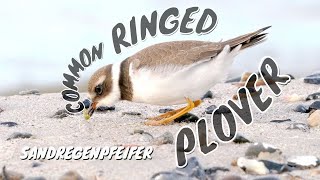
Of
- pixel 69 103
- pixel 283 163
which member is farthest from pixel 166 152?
pixel 69 103

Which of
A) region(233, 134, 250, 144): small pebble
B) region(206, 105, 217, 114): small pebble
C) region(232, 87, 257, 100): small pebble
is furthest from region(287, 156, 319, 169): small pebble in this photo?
region(232, 87, 257, 100): small pebble

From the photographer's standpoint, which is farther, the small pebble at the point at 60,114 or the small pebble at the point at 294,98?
the small pebble at the point at 294,98

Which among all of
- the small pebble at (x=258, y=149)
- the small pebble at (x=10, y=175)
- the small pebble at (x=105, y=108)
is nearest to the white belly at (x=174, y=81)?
the small pebble at (x=105, y=108)

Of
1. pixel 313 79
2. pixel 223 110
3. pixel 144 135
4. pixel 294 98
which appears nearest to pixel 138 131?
pixel 144 135

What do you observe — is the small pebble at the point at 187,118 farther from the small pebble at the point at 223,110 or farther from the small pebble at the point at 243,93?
the small pebble at the point at 243,93

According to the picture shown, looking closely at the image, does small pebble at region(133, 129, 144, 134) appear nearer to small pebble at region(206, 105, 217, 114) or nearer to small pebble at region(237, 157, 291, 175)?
small pebble at region(206, 105, 217, 114)

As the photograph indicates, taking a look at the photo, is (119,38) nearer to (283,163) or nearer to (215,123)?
(215,123)

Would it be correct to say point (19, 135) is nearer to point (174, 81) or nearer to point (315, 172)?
point (174, 81)
